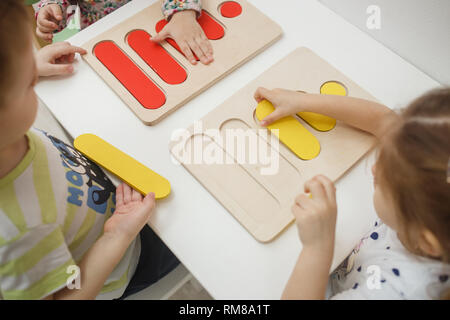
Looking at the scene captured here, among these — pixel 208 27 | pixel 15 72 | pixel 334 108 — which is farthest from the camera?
pixel 208 27

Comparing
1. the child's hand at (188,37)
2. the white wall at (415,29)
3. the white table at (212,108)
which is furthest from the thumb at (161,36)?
the white wall at (415,29)

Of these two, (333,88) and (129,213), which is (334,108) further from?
(129,213)

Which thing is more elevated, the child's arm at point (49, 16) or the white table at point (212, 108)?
the child's arm at point (49, 16)

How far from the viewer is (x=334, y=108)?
0.57 m

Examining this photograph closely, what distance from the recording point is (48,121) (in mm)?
645

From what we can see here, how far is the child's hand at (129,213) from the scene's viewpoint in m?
0.51

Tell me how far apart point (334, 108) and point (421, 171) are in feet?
0.76

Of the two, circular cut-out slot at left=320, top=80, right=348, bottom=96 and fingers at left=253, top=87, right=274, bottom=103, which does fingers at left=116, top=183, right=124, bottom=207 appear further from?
circular cut-out slot at left=320, top=80, right=348, bottom=96

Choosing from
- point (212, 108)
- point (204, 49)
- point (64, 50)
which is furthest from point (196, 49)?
point (64, 50)

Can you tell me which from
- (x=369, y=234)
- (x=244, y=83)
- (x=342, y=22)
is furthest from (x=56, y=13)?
(x=369, y=234)

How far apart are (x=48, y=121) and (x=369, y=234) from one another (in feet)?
1.87

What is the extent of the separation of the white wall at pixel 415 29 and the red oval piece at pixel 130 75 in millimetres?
399

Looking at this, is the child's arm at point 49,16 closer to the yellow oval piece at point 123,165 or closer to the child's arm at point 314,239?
the yellow oval piece at point 123,165

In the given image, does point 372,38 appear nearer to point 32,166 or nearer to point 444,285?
point 444,285
